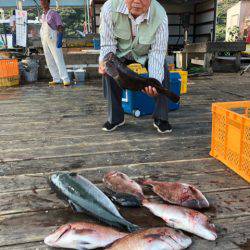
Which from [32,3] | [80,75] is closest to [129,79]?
[80,75]

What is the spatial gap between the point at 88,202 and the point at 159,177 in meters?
A: 0.85

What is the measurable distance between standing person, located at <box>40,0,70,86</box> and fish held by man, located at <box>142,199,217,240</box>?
6.55 metres

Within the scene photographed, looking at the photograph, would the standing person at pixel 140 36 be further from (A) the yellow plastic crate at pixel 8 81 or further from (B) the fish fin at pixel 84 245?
(A) the yellow plastic crate at pixel 8 81

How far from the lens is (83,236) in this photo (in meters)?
1.74

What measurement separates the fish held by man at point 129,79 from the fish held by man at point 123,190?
1.29 meters

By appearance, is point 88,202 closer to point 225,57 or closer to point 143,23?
point 143,23

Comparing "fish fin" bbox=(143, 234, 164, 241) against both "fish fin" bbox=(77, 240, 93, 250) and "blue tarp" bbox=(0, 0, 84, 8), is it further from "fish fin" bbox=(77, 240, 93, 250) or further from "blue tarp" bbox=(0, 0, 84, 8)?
"blue tarp" bbox=(0, 0, 84, 8)

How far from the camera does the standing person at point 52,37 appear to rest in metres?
7.60

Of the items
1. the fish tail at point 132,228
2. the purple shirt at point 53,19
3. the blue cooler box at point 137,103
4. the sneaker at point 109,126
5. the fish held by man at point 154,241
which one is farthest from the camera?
the purple shirt at point 53,19

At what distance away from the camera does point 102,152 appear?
10.9 feet

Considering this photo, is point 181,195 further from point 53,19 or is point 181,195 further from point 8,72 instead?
point 8,72

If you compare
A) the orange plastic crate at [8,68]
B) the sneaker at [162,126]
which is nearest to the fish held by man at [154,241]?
the sneaker at [162,126]

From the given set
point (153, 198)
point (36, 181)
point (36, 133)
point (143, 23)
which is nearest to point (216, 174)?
point (153, 198)

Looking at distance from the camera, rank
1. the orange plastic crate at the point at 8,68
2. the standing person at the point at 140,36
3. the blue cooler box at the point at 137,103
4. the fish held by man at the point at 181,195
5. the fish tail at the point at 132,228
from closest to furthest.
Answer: the fish tail at the point at 132,228 < the fish held by man at the point at 181,195 < the standing person at the point at 140,36 < the blue cooler box at the point at 137,103 < the orange plastic crate at the point at 8,68
